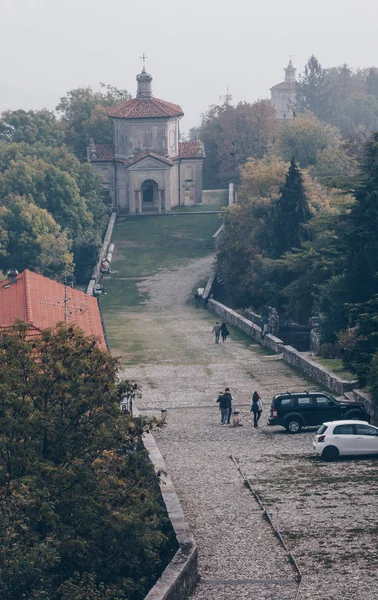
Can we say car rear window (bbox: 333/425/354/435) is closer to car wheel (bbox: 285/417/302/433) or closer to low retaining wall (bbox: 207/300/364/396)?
car wheel (bbox: 285/417/302/433)

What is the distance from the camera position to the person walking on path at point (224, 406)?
42781 millimetres

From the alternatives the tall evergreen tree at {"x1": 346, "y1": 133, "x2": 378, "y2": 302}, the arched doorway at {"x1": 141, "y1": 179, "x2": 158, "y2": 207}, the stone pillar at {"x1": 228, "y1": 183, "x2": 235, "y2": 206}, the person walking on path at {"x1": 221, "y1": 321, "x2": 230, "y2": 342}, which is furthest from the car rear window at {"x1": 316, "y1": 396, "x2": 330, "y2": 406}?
the stone pillar at {"x1": 228, "y1": 183, "x2": 235, "y2": 206}

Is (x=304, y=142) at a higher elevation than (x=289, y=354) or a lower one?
higher

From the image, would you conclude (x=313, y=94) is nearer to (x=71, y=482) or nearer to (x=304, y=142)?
(x=304, y=142)

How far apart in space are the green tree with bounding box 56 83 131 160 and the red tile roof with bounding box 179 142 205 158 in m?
8.80

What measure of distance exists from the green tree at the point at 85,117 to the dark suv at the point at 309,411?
79668 mm

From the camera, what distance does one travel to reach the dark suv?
40781 mm

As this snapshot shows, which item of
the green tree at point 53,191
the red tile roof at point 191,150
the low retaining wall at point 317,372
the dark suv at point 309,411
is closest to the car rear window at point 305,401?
the dark suv at point 309,411

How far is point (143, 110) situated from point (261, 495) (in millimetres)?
78116

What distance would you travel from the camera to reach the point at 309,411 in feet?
134

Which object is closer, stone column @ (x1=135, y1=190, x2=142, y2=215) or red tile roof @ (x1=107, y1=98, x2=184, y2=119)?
stone column @ (x1=135, y1=190, x2=142, y2=215)

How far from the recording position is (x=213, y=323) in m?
71.1

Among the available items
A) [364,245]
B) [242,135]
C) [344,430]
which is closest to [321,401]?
[344,430]

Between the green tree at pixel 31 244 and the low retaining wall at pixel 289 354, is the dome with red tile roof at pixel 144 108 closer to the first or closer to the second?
the green tree at pixel 31 244
